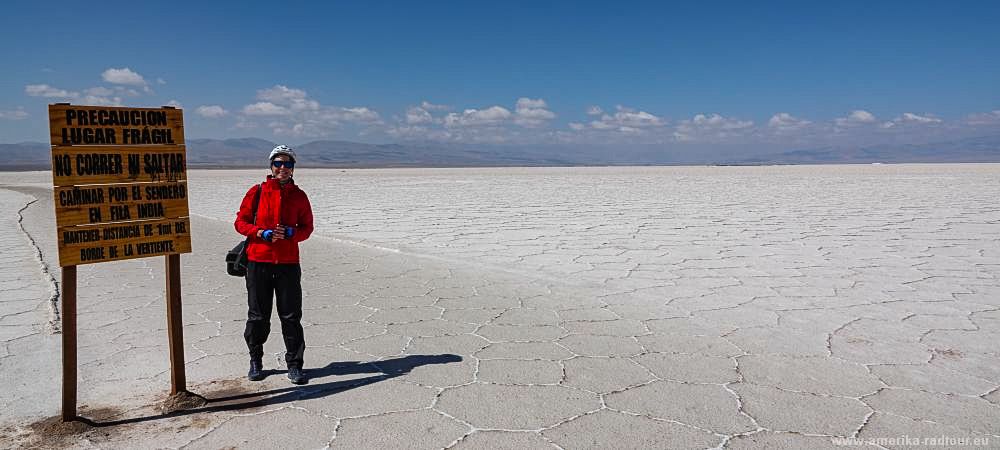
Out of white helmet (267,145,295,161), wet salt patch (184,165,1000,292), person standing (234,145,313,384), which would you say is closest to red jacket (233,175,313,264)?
person standing (234,145,313,384)

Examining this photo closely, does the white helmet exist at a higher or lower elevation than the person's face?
higher

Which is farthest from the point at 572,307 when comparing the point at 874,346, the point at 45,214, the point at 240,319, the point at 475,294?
the point at 45,214

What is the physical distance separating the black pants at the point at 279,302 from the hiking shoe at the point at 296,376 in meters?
0.02

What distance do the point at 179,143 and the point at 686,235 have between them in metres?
7.75

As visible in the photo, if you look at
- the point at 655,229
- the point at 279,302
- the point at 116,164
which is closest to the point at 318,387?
the point at 279,302

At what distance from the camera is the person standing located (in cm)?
351

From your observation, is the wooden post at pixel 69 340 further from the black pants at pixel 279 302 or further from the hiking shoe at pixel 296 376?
the hiking shoe at pixel 296 376

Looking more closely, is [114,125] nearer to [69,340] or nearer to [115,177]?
[115,177]

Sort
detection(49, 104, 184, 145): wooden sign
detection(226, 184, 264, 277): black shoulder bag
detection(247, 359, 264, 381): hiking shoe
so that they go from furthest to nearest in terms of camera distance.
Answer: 1. detection(247, 359, 264, 381): hiking shoe
2. detection(226, 184, 264, 277): black shoulder bag
3. detection(49, 104, 184, 145): wooden sign

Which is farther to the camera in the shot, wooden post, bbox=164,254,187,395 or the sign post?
wooden post, bbox=164,254,187,395

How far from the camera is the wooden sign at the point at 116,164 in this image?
2.92 meters

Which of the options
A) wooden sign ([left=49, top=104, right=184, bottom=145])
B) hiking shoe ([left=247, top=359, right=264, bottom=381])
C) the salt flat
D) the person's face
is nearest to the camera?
wooden sign ([left=49, top=104, right=184, bottom=145])

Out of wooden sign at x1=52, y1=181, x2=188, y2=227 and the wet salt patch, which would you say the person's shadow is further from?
the wet salt patch

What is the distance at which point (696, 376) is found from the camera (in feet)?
12.5
